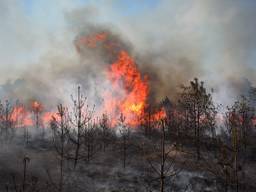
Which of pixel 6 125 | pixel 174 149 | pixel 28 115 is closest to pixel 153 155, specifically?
pixel 174 149

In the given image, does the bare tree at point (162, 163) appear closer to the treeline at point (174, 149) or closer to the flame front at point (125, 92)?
the treeline at point (174, 149)

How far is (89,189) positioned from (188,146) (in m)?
30.2

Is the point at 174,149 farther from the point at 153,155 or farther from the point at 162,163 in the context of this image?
the point at 162,163

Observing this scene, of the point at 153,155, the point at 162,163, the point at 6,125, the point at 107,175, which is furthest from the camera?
the point at 6,125

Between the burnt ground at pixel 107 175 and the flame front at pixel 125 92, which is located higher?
the flame front at pixel 125 92

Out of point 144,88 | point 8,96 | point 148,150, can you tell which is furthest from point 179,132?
point 8,96

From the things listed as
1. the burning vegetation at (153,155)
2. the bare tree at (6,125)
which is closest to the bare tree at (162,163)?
the burning vegetation at (153,155)

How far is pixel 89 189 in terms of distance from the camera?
36.2 m

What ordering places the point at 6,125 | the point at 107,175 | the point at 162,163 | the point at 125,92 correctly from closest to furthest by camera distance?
the point at 162,163
the point at 107,175
the point at 6,125
the point at 125,92

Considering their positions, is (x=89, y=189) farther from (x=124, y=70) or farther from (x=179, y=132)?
(x=124, y=70)

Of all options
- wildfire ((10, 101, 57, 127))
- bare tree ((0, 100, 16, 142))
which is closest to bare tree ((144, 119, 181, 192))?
bare tree ((0, 100, 16, 142))

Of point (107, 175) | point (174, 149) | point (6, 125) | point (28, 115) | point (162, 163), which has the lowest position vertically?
point (107, 175)

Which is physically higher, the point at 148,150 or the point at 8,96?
the point at 8,96

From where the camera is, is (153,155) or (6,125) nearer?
(153,155)
